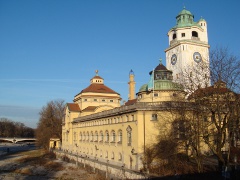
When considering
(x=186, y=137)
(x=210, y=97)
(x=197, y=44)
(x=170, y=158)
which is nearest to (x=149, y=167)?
(x=170, y=158)

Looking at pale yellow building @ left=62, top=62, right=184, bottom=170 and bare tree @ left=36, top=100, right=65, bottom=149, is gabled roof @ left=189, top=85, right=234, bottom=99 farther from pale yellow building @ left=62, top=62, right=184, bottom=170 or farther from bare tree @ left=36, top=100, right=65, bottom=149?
bare tree @ left=36, top=100, right=65, bottom=149

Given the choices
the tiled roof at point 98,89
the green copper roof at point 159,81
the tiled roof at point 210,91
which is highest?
the tiled roof at point 98,89

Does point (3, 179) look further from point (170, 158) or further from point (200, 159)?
point (200, 159)

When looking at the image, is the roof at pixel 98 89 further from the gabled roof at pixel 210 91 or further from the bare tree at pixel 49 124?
the gabled roof at pixel 210 91

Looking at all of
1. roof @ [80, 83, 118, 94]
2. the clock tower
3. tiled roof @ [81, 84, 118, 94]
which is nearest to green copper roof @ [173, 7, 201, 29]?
the clock tower

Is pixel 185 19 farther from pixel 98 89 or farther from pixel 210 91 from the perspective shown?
pixel 210 91

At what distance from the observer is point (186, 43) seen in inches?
2386

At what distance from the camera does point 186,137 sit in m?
29.5

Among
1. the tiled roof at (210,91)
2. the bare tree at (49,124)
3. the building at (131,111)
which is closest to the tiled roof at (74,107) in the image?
the building at (131,111)

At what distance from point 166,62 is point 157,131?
34520 millimetres

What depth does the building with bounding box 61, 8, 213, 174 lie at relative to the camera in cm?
3488

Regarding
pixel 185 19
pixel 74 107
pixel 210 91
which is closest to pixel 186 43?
pixel 185 19

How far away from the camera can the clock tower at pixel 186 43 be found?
60594 millimetres

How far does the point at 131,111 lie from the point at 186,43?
3067 centimetres
